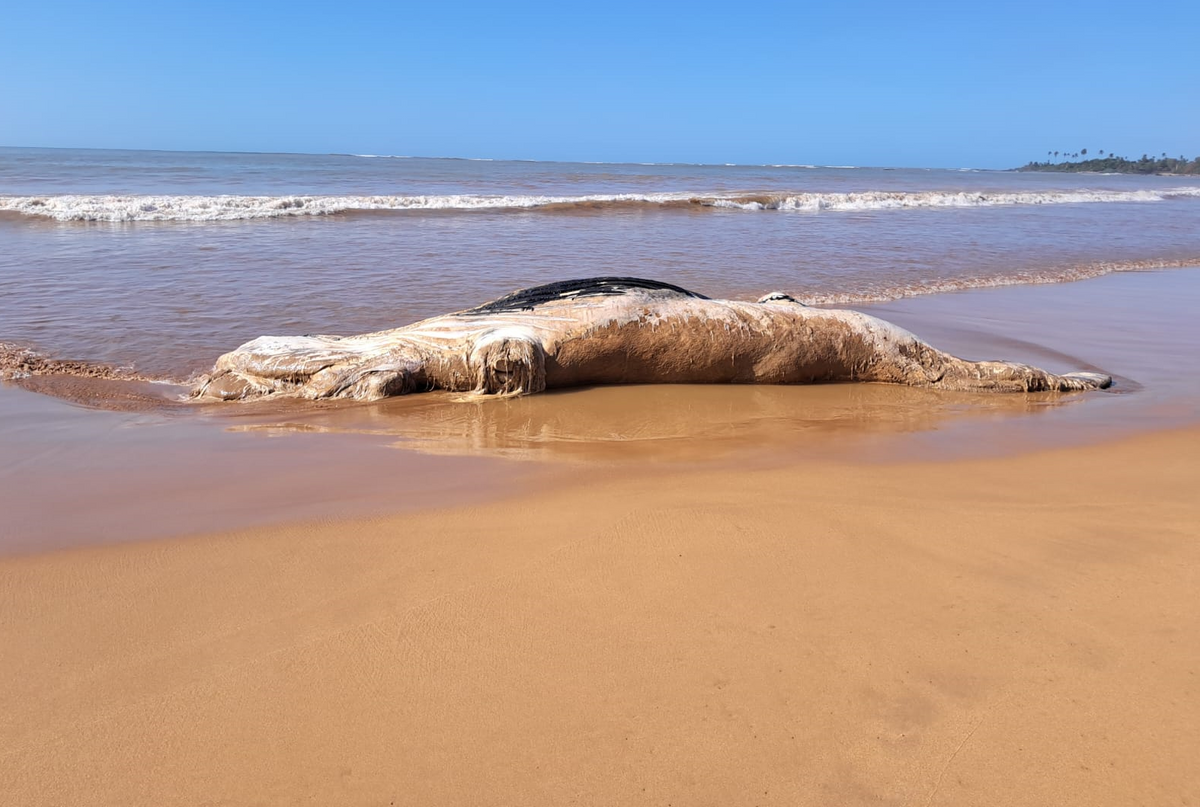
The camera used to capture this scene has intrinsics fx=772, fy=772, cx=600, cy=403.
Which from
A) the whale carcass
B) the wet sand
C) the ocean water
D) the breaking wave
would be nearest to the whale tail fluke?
the whale carcass

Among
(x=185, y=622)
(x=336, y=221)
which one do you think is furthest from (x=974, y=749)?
(x=336, y=221)

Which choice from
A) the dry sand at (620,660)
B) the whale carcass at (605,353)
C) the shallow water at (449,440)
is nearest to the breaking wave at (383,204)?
the whale carcass at (605,353)

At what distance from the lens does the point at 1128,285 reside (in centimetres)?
1055

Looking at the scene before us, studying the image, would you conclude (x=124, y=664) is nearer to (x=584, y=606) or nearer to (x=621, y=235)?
(x=584, y=606)

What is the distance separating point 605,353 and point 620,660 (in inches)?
136

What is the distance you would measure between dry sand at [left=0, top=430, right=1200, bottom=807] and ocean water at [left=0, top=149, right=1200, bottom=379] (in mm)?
4005

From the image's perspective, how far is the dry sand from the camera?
1820mm

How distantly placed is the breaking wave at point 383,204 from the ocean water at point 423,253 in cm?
9

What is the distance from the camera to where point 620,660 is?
7.26 feet

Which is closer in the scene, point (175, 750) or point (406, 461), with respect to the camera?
point (175, 750)

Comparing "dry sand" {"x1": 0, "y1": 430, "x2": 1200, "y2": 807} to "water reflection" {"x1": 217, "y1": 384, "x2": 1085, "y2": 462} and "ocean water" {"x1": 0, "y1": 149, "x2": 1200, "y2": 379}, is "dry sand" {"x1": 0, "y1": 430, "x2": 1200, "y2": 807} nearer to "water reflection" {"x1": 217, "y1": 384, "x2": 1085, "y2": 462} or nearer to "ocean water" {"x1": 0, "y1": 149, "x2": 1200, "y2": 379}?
"water reflection" {"x1": 217, "y1": 384, "x2": 1085, "y2": 462}

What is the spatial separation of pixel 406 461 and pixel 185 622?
5.24ft

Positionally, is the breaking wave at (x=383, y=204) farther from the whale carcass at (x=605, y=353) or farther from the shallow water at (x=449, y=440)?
the shallow water at (x=449, y=440)

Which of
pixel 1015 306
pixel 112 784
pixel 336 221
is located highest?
pixel 336 221
